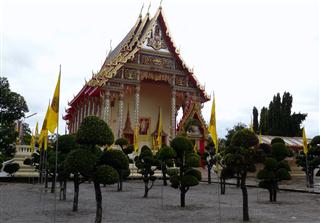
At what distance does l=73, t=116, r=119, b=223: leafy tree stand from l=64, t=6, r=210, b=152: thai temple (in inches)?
844

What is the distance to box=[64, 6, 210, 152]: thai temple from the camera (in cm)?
3086

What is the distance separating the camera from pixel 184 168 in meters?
12.4

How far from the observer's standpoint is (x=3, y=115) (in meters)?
30.6

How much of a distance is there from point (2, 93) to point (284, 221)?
85.2 ft

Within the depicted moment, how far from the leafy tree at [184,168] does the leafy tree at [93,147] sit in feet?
13.4

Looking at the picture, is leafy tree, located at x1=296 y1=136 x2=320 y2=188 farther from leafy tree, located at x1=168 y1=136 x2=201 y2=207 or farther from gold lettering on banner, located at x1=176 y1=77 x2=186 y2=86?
gold lettering on banner, located at x1=176 y1=77 x2=186 y2=86

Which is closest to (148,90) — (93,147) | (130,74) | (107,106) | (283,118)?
(130,74)

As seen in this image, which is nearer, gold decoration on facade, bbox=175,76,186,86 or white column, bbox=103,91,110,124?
white column, bbox=103,91,110,124

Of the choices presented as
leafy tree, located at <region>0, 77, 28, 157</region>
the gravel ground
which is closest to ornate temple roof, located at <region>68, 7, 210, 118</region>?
leafy tree, located at <region>0, 77, 28, 157</region>

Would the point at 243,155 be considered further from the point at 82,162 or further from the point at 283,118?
the point at 283,118

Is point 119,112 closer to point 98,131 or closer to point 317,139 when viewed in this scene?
point 317,139

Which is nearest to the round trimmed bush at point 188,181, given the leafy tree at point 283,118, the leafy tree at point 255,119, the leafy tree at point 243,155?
the leafy tree at point 243,155

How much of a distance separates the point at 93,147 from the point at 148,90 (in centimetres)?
2677

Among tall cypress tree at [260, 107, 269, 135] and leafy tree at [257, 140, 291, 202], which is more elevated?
tall cypress tree at [260, 107, 269, 135]
